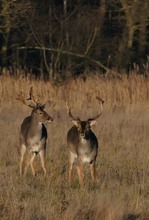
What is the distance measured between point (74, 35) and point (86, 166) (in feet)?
51.8

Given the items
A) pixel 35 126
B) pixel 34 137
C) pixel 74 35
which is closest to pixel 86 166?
pixel 34 137

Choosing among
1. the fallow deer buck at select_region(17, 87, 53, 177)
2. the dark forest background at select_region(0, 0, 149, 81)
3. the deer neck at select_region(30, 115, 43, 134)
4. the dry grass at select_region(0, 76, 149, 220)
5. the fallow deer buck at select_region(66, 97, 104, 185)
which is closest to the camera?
the dry grass at select_region(0, 76, 149, 220)

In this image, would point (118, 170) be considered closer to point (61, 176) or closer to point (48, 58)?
point (61, 176)

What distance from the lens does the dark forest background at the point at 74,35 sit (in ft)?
81.7

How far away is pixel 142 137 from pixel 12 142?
258cm

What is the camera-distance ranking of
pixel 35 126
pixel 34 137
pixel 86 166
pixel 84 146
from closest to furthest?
pixel 84 146, pixel 86 166, pixel 34 137, pixel 35 126

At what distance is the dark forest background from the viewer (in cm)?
2491

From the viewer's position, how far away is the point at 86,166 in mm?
10375

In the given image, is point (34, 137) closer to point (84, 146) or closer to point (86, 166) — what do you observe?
point (86, 166)

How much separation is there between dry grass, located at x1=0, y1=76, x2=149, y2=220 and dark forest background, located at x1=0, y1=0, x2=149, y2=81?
4.32 metres

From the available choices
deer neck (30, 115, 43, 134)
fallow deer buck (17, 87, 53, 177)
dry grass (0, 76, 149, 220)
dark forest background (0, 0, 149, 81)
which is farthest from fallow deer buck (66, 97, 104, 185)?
dark forest background (0, 0, 149, 81)

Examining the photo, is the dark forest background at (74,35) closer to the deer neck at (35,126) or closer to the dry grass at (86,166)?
the dry grass at (86,166)

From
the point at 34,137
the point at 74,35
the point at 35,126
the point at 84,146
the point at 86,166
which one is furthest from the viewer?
the point at 74,35

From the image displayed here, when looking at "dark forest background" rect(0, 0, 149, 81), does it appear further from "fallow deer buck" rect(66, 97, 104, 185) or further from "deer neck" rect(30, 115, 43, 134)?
"fallow deer buck" rect(66, 97, 104, 185)
